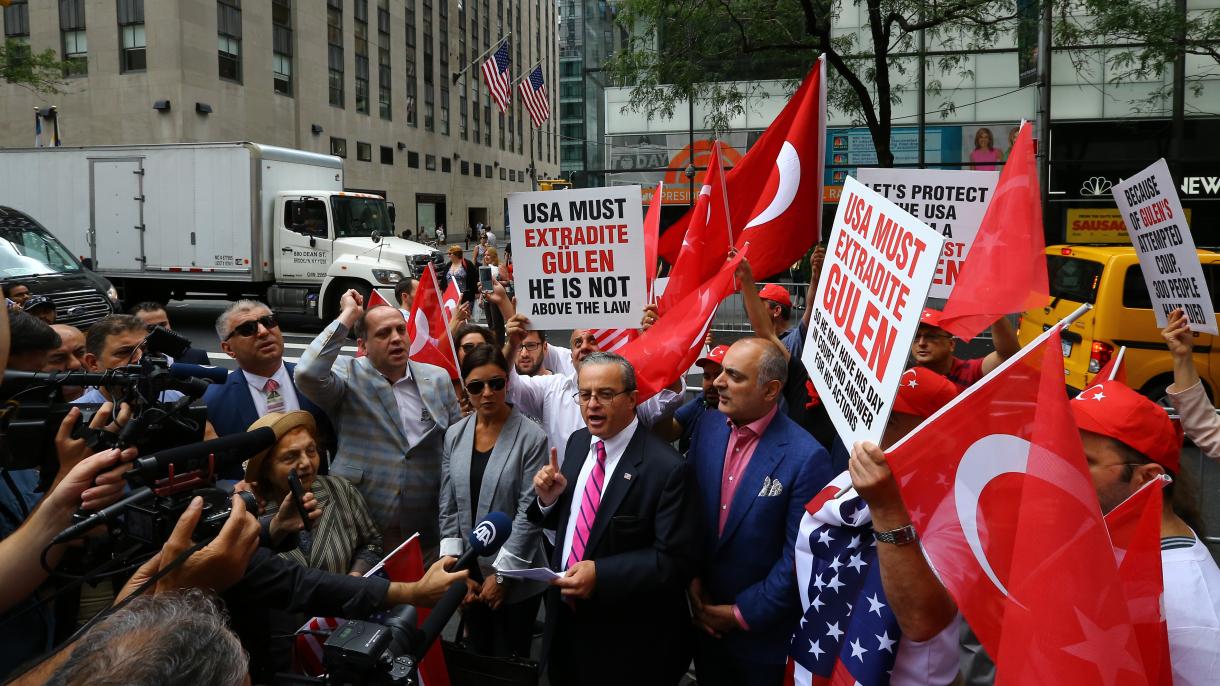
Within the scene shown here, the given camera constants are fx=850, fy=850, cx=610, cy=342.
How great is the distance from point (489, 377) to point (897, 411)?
6.05 feet

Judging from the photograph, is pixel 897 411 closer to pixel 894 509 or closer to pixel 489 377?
pixel 894 509

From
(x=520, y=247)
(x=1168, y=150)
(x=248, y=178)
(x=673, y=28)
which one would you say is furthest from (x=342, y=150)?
(x=520, y=247)

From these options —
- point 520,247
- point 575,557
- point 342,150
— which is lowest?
point 575,557

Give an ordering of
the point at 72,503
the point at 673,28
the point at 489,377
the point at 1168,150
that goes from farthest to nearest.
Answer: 1. the point at 1168,150
2. the point at 673,28
3. the point at 489,377
4. the point at 72,503

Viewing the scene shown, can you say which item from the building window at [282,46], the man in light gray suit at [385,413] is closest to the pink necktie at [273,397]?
the man in light gray suit at [385,413]

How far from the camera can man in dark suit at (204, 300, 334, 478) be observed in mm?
4270

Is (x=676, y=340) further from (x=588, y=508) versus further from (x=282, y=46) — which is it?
(x=282, y=46)

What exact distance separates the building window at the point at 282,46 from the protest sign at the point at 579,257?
34.6 metres

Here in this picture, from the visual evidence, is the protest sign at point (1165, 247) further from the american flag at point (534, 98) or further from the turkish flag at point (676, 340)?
the american flag at point (534, 98)

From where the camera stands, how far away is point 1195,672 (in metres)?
2.06

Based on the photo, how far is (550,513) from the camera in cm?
357

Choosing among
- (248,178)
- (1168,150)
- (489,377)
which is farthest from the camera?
(1168,150)

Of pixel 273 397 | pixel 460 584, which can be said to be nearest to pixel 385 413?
pixel 273 397

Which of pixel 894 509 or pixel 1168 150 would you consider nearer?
pixel 894 509
